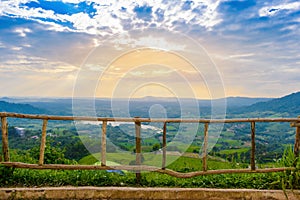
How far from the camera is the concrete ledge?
4262mm

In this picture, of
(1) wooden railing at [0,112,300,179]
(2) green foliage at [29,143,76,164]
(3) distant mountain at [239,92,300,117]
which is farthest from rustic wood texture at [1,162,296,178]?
(3) distant mountain at [239,92,300,117]

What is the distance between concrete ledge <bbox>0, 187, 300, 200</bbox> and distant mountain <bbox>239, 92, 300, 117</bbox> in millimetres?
13339

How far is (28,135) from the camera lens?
842cm

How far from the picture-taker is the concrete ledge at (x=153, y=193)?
168 inches

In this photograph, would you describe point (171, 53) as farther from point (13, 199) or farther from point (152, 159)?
point (13, 199)

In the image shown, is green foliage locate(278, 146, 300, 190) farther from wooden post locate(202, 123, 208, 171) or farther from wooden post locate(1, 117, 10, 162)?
wooden post locate(1, 117, 10, 162)

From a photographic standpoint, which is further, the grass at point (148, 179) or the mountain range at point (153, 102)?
the mountain range at point (153, 102)

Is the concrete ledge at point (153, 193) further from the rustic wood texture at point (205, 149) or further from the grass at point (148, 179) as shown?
the rustic wood texture at point (205, 149)

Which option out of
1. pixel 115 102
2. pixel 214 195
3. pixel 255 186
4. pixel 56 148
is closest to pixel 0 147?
pixel 56 148

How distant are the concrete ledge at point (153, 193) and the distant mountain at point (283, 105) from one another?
13.3 meters

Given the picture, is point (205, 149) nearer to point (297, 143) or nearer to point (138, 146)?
point (138, 146)

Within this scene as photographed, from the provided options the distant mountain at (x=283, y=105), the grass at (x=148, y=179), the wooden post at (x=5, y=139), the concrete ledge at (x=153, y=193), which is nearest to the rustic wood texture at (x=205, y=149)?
the grass at (x=148, y=179)

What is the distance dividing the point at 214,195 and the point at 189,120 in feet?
3.98

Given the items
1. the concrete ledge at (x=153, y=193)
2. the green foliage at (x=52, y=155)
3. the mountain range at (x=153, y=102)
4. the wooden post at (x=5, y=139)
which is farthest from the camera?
the mountain range at (x=153, y=102)
